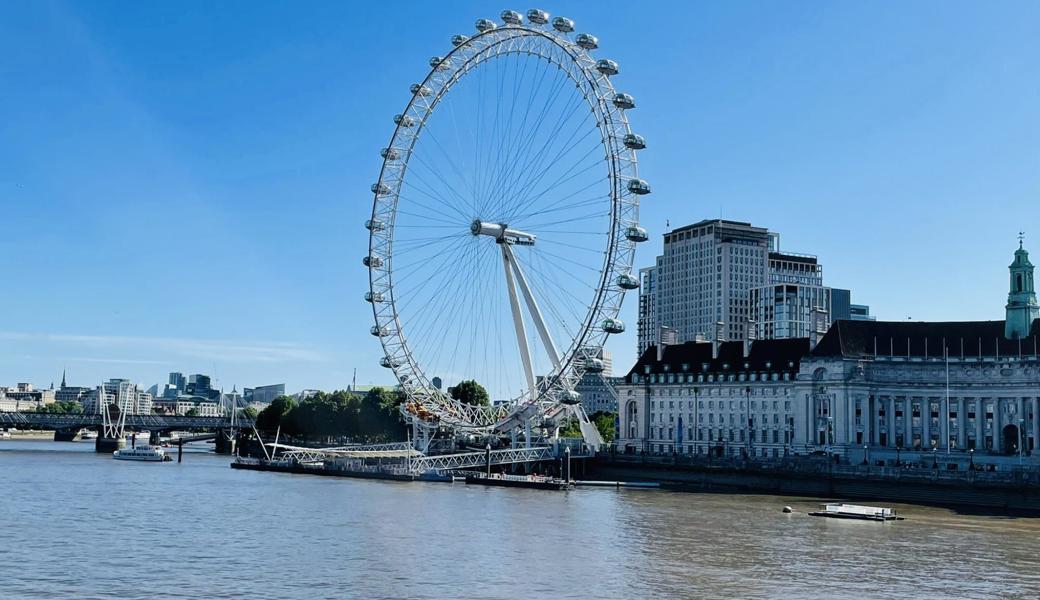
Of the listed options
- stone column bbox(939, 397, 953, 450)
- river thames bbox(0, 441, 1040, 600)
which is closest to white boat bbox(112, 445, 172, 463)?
river thames bbox(0, 441, 1040, 600)

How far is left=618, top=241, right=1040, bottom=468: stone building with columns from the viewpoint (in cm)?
12019

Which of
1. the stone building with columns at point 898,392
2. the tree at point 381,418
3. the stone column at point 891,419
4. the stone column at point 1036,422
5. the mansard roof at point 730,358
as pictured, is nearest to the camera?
the stone column at point 1036,422

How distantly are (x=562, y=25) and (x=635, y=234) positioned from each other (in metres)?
17.8

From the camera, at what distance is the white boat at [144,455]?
149625mm

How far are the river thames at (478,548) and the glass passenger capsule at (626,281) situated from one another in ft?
55.7

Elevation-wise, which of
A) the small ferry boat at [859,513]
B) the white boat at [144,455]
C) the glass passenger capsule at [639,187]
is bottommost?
the small ferry boat at [859,513]

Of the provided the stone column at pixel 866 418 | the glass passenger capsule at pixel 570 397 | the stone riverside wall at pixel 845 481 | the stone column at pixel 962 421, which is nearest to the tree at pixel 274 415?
the stone riverside wall at pixel 845 481

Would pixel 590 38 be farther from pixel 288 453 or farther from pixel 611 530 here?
pixel 288 453

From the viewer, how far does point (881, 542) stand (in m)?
62.8

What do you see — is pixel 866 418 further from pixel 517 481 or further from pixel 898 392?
pixel 517 481

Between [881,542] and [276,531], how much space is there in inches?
1297

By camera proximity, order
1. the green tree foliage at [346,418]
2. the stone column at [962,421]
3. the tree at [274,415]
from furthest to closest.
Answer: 1. the tree at [274,415]
2. the green tree foliage at [346,418]
3. the stone column at [962,421]

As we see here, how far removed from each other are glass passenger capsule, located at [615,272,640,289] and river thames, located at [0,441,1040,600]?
55.7 feet

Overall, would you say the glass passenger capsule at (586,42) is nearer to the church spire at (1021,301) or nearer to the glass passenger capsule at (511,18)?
the glass passenger capsule at (511,18)
